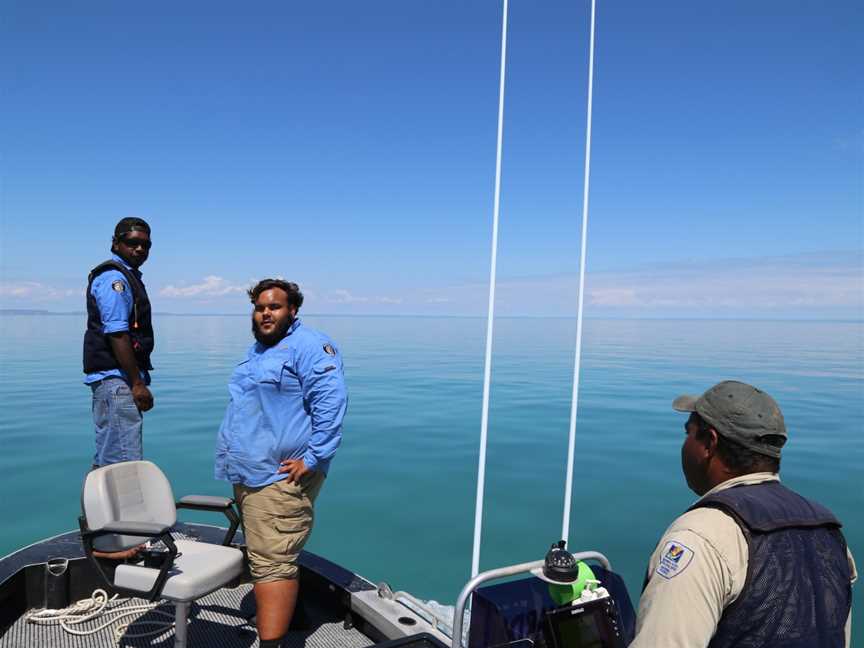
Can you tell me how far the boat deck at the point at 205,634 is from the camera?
8.83 feet

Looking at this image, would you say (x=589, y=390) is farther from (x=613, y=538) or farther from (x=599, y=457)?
(x=613, y=538)

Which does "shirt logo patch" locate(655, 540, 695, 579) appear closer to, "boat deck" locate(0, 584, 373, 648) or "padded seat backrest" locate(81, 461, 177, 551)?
"boat deck" locate(0, 584, 373, 648)

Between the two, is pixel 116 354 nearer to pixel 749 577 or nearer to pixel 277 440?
pixel 277 440

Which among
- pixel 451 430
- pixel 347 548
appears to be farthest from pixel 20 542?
pixel 451 430

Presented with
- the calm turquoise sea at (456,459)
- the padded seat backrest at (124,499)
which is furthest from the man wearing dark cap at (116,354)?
the calm turquoise sea at (456,459)

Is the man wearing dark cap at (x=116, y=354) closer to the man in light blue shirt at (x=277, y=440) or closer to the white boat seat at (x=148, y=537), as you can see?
the white boat seat at (x=148, y=537)

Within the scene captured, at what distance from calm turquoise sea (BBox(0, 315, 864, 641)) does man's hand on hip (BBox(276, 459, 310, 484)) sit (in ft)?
10.1

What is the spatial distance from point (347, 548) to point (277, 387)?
3.96 meters

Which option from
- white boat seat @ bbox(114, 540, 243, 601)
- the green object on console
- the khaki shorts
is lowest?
white boat seat @ bbox(114, 540, 243, 601)

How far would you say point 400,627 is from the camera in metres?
2.56

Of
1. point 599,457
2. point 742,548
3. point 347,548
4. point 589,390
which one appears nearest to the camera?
point 742,548

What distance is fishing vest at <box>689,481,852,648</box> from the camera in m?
1.10

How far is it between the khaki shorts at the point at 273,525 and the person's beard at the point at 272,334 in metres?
0.50

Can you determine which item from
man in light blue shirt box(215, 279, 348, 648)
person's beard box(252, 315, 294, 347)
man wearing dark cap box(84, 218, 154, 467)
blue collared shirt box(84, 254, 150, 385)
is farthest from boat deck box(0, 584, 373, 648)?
person's beard box(252, 315, 294, 347)
